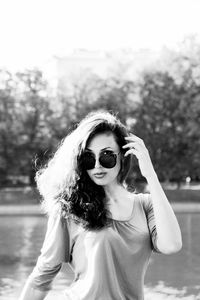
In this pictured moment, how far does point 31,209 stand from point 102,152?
28.1 meters

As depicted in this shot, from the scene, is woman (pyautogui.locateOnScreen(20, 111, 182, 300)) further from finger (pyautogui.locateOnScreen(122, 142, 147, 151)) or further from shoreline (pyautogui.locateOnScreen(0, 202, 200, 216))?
shoreline (pyautogui.locateOnScreen(0, 202, 200, 216))

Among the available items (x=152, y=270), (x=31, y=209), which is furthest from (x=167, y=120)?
(x=152, y=270)

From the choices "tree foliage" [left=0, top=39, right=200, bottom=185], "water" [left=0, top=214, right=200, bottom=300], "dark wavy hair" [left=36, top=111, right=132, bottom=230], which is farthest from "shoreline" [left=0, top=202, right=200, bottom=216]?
"dark wavy hair" [left=36, top=111, right=132, bottom=230]

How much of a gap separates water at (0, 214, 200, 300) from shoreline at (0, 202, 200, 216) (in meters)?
11.2

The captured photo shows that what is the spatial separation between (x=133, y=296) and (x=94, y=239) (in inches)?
9.0

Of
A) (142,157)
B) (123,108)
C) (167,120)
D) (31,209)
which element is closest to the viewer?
(142,157)

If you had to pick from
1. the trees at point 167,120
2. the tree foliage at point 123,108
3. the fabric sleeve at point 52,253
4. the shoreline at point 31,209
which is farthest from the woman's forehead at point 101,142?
the trees at point 167,120

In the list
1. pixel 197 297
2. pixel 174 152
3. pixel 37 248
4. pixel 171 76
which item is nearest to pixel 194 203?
pixel 174 152

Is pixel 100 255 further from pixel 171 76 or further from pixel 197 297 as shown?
pixel 171 76

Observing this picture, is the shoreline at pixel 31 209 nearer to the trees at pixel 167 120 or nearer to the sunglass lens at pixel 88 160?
the trees at pixel 167 120

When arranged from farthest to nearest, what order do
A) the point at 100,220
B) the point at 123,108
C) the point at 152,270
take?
the point at 123,108
the point at 152,270
the point at 100,220

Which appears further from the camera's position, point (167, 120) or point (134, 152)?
point (167, 120)

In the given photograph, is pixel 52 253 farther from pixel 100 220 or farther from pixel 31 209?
pixel 31 209

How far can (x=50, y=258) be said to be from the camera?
2152 mm
